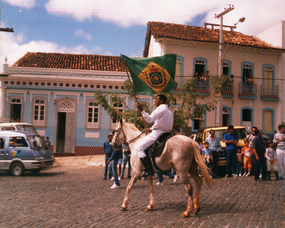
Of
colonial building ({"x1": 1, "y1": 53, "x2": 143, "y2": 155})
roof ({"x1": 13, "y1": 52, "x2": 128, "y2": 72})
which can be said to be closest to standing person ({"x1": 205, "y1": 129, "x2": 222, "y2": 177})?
colonial building ({"x1": 1, "y1": 53, "x2": 143, "y2": 155})

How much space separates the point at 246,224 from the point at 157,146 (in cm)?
231

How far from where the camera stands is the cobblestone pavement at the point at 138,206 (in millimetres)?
5495

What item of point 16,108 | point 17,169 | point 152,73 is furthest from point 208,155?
point 16,108

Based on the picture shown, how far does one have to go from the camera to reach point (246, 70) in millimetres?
22297

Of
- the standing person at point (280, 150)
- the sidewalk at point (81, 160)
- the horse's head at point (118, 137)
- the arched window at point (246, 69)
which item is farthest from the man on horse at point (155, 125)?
the arched window at point (246, 69)

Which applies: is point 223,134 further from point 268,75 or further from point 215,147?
point 268,75

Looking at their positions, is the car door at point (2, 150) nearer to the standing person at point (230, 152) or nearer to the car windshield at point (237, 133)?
the car windshield at point (237, 133)

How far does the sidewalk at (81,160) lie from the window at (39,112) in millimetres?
3932

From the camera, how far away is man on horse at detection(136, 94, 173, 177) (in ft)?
20.9

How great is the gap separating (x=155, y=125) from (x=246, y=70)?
17855 millimetres

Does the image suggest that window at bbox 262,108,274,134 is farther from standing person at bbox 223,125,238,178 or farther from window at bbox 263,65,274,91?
standing person at bbox 223,125,238,178

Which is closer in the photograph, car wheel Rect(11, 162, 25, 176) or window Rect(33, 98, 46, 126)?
car wheel Rect(11, 162, 25, 176)

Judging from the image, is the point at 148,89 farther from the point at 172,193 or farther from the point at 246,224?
the point at 246,224

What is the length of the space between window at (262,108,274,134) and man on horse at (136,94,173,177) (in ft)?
56.6
